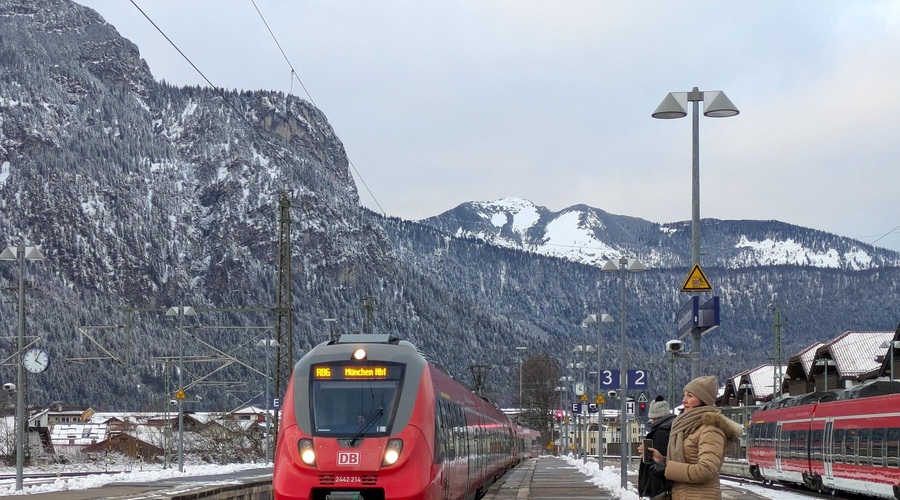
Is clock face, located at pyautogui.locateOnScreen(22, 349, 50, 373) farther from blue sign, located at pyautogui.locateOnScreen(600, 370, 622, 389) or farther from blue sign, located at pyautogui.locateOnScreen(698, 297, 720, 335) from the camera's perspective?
blue sign, located at pyautogui.locateOnScreen(698, 297, 720, 335)

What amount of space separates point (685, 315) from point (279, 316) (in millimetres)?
38180

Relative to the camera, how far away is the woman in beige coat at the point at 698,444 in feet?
31.7

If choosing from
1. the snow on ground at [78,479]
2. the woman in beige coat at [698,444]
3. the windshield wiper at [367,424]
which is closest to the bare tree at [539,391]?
the snow on ground at [78,479]

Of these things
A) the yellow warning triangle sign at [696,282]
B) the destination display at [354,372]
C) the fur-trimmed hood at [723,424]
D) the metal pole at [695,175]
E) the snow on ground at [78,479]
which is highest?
the metal pole at [695,175]

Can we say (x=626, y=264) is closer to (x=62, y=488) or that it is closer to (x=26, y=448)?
(x=62, y=488)

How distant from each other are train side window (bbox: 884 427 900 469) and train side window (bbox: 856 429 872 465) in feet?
5.88

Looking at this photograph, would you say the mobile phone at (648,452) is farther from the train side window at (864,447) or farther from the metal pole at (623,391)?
the metal pole at (623,391)

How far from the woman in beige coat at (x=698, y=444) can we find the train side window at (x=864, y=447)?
81.6 feet

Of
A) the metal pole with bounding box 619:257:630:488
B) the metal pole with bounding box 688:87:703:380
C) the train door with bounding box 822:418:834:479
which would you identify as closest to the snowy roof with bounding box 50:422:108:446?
the metal pole with bounding box 619:257:630:488

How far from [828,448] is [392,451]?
22110mm

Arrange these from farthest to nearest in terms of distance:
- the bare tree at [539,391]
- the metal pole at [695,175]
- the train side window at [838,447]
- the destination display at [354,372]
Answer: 1. the bare tree at [539,391]
2. the train side window at [838,447]
3. the metal pole at [695,175]
4. the destination display at [354,372]

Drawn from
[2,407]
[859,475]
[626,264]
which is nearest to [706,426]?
[859,475]

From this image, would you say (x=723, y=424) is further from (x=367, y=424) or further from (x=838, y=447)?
(x=838, y=447)

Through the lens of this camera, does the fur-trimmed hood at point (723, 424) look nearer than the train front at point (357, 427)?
Yes
